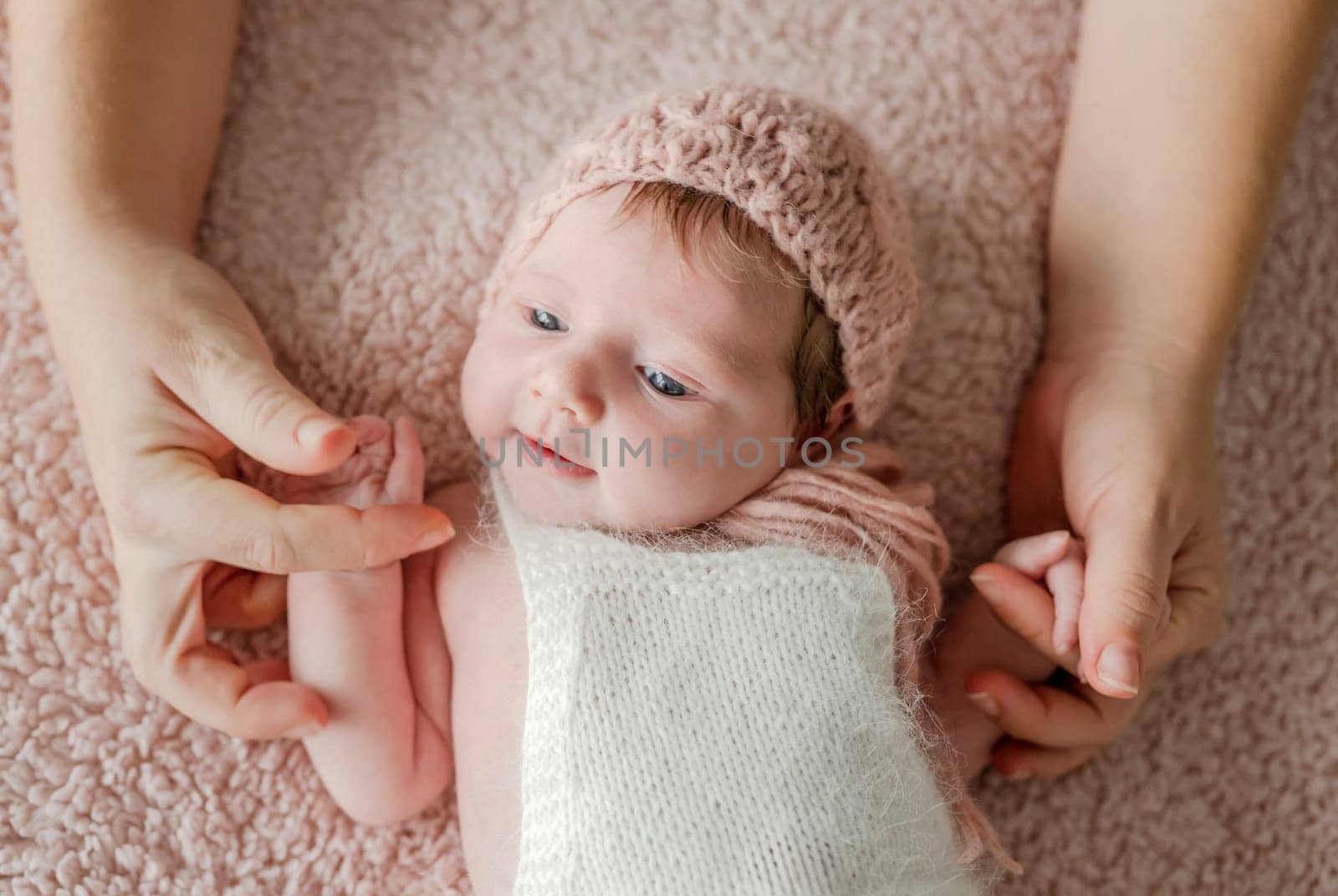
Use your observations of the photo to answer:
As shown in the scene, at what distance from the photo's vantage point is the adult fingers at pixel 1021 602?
4.48ft

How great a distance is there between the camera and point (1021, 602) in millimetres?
1366

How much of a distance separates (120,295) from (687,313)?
670 mm

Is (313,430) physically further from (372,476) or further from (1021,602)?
(1021,602)

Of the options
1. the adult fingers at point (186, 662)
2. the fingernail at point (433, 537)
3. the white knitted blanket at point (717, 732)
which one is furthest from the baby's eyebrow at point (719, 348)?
the adult fingers at point (186, 662)

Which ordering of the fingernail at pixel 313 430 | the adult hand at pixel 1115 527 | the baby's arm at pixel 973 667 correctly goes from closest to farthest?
the fingernail at pixel 313 430 < the adult hand at pixel 1115 527 < the baby's arm at pixel 973 667

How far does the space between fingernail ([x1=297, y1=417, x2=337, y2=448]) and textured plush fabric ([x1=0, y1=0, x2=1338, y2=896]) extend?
378 mm

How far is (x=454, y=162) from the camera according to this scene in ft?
5.37

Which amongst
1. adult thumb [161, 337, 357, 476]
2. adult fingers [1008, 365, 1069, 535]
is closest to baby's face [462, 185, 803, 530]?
adult thumb [161, 337, 357, 476]

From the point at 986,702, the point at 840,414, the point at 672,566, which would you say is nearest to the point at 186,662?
the point at 672,566

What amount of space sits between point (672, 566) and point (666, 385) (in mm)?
219

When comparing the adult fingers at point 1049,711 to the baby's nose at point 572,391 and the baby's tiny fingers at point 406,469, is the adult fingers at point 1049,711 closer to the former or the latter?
the baby's nose at point 572,391

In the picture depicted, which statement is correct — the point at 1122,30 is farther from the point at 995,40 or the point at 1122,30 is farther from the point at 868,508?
the point at 868,508

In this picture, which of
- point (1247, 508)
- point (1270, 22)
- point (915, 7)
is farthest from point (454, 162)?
point (1247, 508)

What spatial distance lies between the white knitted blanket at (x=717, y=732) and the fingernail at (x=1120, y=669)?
0.23 meters
